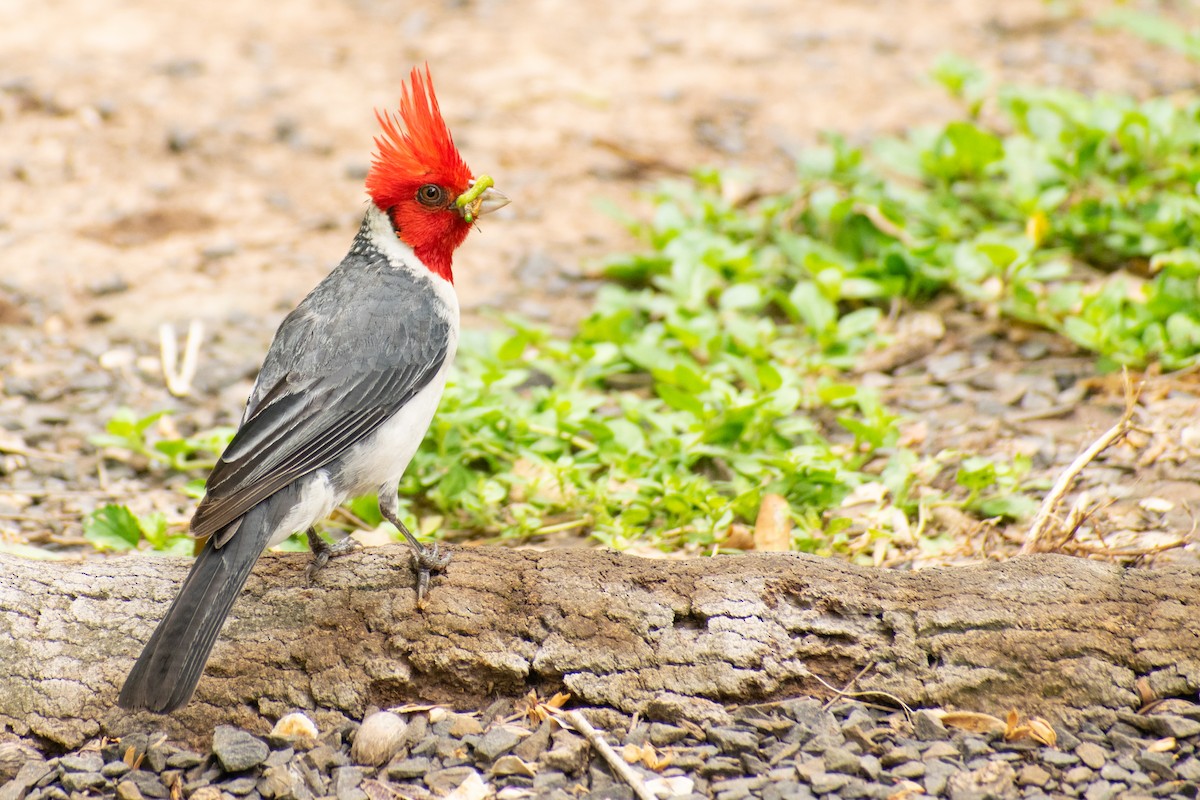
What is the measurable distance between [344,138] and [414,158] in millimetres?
3587

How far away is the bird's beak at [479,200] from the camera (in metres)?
4.20

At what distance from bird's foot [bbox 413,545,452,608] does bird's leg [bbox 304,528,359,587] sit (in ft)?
0.94

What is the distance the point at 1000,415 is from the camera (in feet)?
15.6

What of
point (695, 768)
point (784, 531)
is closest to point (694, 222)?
point (784, 531)

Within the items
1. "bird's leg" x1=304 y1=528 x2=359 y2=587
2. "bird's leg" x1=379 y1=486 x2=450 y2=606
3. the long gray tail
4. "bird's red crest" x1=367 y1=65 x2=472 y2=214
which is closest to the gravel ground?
the long gray tail

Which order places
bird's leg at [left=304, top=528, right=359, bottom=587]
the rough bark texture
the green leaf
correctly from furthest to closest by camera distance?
the green leaf < bird's leg at [left=304, top=528, right=359, bottom=587] < the rough bark texture

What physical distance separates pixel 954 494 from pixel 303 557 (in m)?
2.21

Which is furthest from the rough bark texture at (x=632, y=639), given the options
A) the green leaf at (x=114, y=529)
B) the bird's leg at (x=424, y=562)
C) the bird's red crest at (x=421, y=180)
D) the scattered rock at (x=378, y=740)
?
the bird's red crest at (x=421, y=180)

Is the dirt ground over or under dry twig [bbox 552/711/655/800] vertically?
over

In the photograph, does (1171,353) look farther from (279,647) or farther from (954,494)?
(279,647)

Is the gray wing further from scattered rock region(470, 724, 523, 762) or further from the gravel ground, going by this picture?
scattered rock region(470, 724, 523, 762)

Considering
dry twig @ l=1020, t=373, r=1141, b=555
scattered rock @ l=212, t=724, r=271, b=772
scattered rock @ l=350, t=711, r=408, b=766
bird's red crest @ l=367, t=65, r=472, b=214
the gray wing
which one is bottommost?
dry twig @ l=1020, t=373, r=1141, b=555

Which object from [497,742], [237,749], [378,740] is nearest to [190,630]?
[237,749]

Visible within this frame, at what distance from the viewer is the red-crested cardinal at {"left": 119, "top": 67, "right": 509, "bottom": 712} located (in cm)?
315
